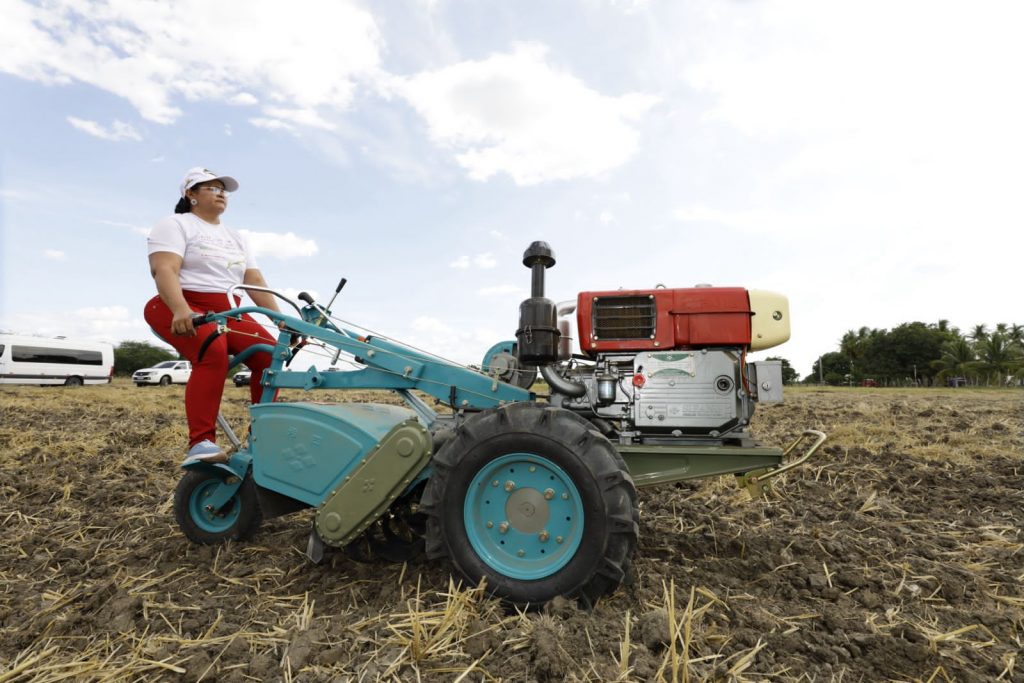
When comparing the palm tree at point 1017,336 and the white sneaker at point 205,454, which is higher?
the palm tree at point 1017,336

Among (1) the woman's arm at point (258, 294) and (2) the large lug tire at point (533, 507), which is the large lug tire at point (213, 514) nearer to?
(1) the woman's arm at point (258, 294)

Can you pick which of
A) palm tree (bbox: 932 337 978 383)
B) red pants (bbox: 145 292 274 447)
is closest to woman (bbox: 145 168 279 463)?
red pants (bbox: 145 292 274 447)

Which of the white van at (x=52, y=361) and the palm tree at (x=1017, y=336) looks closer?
the white van at (x=52, y=361)

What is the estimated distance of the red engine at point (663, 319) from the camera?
342cm

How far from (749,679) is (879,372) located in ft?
242

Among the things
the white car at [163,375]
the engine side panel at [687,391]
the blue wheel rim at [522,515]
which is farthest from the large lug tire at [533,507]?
the white car at [163,375]

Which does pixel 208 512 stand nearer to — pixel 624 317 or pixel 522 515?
pixel 522 515

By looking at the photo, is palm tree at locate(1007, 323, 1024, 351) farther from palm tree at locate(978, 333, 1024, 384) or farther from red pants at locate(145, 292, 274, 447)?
red pants at locate(145, 292, 274, 447)

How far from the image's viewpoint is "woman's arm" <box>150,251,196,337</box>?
130 inches

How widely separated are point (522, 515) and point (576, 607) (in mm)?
456

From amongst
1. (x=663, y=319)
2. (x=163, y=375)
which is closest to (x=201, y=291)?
(x=663, y=319)

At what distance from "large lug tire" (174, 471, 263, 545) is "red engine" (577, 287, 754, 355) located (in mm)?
2220

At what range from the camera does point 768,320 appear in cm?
342

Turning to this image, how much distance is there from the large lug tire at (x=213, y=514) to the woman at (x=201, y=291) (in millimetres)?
242
